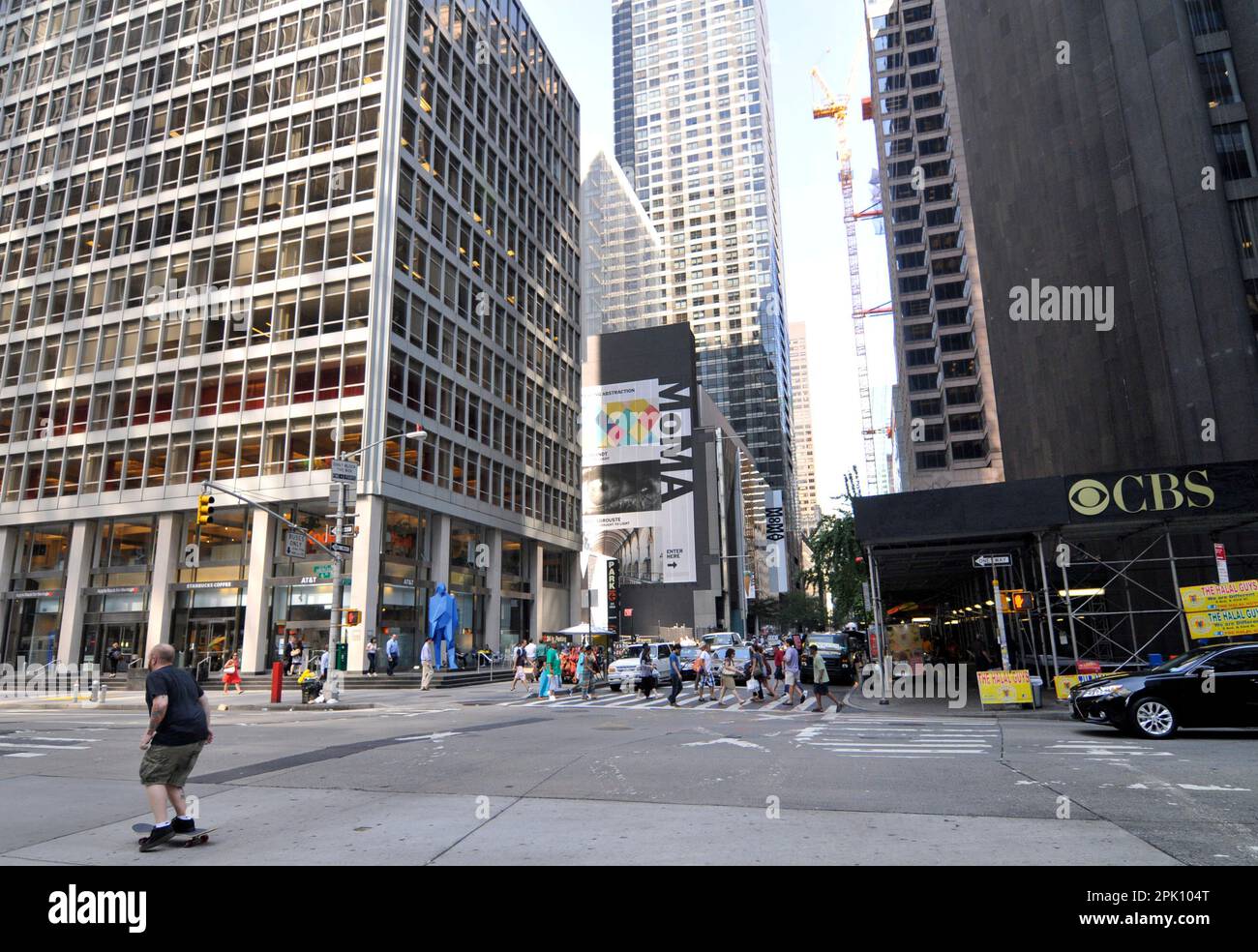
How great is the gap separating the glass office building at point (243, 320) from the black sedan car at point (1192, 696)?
32.0 m

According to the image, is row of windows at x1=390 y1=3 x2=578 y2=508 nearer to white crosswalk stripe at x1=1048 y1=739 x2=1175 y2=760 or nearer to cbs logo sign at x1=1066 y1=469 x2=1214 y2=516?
cbs logo sign at x1=1066 y1=469 x2=1214 y2=516

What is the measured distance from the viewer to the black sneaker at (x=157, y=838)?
6.55 m

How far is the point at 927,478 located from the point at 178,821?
259 feet

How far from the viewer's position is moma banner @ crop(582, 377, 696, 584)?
310 ft

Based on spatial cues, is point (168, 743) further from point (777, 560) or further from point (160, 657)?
point (777, 560)

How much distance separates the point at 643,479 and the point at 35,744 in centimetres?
8262

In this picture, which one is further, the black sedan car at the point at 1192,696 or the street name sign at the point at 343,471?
the street name sign at the point at 343,471

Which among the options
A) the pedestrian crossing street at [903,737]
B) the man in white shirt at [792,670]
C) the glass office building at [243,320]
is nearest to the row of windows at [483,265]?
the glass office building at [243,320]

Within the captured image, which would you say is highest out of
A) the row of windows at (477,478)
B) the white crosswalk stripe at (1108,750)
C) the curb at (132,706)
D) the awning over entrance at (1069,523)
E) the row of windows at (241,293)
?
the row of windows at (241,293)

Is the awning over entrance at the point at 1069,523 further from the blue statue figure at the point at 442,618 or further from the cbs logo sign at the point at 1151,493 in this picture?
the blue statue figure at the point at 442,618

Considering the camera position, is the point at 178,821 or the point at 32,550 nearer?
the point at 178,821

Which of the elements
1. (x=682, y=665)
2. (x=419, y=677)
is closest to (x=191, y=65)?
(x=419, y=677)

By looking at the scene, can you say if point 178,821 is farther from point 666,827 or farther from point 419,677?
point 419,677

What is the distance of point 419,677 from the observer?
34.9m
